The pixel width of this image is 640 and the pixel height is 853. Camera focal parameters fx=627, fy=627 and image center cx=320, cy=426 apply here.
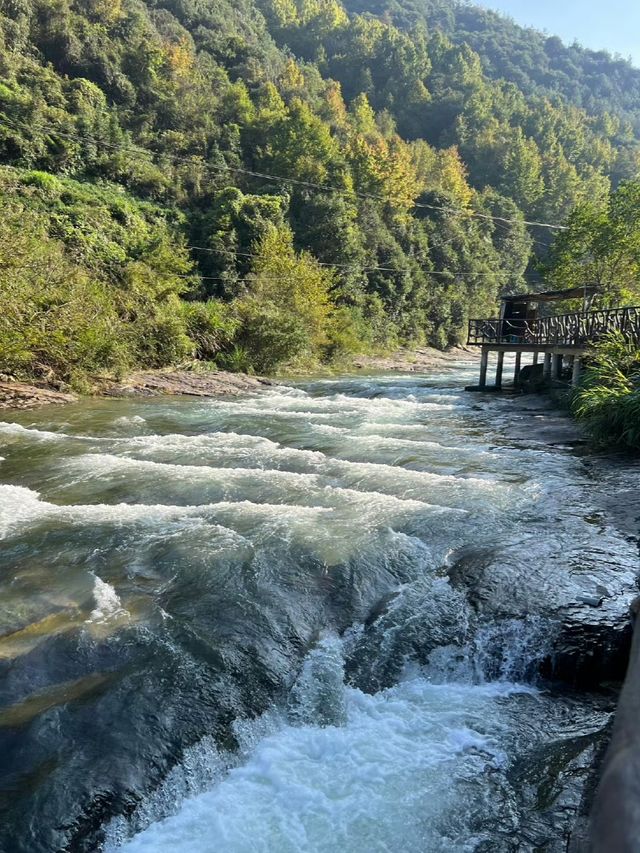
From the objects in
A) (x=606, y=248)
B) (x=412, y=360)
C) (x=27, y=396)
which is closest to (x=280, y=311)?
(x=412, y=360)

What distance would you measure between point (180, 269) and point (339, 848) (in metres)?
29.1

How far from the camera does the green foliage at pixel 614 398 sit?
36.4 ft

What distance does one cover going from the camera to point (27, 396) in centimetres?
1583

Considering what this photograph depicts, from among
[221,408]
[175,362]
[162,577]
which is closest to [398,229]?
[175,362]

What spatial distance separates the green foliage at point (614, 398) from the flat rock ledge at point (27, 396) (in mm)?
12588

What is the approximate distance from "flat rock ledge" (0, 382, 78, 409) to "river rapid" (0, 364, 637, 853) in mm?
7157

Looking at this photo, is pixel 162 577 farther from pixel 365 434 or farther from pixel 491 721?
pixel 365 434

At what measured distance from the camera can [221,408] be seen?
16.7 meters

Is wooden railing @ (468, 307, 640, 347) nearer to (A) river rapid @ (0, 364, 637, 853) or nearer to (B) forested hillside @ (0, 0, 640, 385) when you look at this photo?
(A) river rapid @ (0, 364, 637, 853)

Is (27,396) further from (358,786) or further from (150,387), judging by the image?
(358,786)

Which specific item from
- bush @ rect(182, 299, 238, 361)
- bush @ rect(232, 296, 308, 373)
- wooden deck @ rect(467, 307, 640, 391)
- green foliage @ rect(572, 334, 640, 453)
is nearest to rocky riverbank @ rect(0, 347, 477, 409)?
bush @ rect(182, 299, 238, 361)

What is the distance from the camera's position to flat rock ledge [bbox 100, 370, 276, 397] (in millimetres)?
18969

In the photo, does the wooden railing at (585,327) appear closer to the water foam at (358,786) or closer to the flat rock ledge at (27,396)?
the water foam at (358,786)

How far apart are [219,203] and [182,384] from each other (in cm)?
2279
